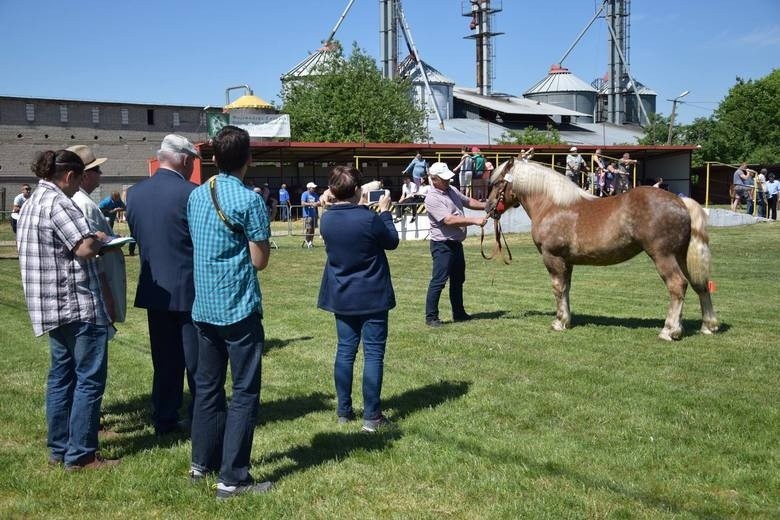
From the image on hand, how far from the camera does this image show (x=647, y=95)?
93188mm

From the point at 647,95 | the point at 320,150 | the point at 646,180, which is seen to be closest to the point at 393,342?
the point at 320,150

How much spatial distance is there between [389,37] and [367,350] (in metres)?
65.7

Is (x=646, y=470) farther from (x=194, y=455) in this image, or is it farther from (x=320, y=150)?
(x=320, y=150)

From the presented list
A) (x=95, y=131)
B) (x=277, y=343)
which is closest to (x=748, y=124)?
(x=95, y=131)

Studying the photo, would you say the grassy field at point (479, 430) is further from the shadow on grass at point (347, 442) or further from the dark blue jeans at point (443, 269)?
the dark blue jeans at point (443, 269)

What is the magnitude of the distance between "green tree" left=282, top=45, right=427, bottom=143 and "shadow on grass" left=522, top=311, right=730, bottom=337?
44979 mm

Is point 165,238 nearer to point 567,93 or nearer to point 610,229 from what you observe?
point 610,229

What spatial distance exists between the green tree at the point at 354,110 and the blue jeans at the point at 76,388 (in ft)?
163

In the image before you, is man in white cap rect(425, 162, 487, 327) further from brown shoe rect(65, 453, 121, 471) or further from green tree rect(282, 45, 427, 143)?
green tree rect(282, 45, 427, 143)

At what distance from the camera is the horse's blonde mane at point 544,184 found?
30.8ft

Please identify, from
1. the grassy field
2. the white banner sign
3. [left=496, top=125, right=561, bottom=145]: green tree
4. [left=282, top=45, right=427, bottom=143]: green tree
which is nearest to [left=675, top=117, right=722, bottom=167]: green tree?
[left=496, top=125, right=561, bottom=145]: green tree

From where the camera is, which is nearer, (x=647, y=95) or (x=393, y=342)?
(x=393, y=342)

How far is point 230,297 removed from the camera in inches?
171

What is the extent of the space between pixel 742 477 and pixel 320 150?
33.2 m
